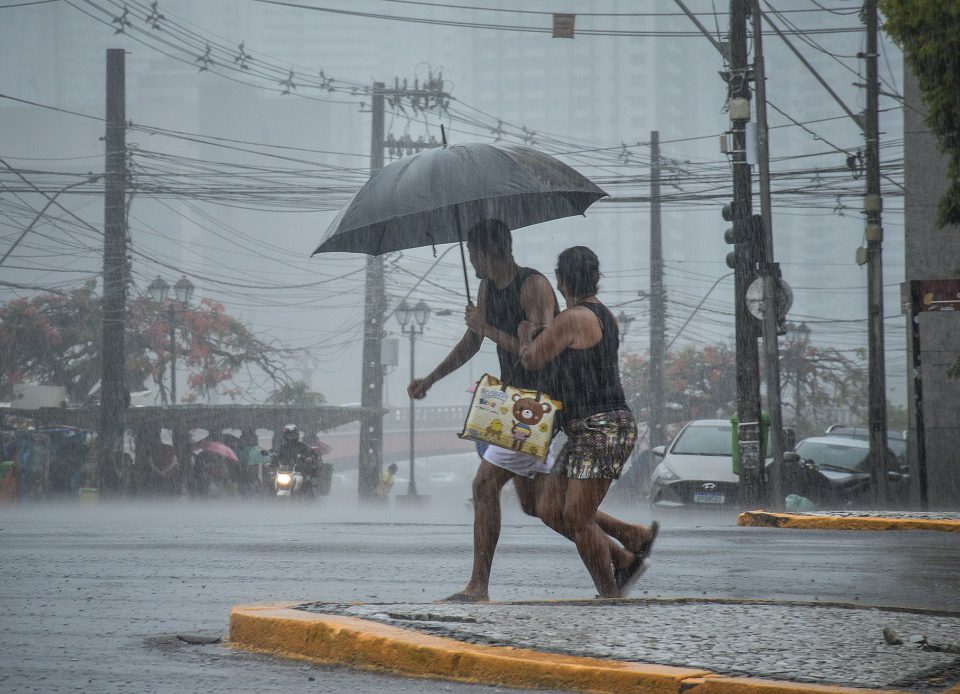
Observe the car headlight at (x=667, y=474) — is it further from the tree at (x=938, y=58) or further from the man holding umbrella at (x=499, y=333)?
the man holding umbrella at (x=499, y=333)

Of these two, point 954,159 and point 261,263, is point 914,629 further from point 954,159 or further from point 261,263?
point 261,263

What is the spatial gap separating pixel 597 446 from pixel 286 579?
103 inches

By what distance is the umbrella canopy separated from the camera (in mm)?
6902

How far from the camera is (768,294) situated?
18125 mm

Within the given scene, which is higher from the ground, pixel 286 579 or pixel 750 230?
pixel 750 230

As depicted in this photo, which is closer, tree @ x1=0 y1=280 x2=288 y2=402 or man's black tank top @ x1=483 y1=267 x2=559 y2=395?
man's black tank top @ x1=483 y1=267 x2=559 y2=395

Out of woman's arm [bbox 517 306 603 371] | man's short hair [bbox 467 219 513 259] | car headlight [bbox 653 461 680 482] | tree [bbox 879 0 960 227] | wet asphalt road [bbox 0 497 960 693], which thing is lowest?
wet asphalt road [bbox 0 497 960 693]

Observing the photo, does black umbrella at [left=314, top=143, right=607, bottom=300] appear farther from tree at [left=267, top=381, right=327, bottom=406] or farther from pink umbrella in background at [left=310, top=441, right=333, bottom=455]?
tree at [left=267, top=381, right=327, bottom=406]

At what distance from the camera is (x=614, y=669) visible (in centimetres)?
428

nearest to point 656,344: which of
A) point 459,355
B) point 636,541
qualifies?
point 459,355

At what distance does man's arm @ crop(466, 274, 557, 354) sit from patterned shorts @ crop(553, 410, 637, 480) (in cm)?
47

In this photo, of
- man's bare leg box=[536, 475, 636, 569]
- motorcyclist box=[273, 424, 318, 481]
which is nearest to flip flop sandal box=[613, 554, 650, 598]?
man's bare leg box=[536, 475, 636, 569]

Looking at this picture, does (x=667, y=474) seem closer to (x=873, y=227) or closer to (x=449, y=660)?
(x=873, y=227)

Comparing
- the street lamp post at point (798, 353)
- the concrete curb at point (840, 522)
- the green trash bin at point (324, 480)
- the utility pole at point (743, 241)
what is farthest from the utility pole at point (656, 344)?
the concrete curb at point (840, 522)
